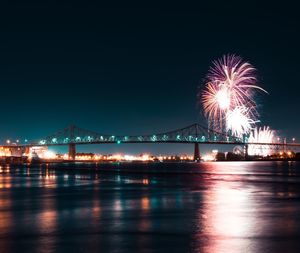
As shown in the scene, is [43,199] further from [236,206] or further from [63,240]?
[63,240]

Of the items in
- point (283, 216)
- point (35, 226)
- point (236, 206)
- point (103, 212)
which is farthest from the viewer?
point (236, 206)

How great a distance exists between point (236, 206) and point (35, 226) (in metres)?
8.89

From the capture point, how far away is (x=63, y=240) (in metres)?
12.7

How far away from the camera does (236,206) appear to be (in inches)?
810

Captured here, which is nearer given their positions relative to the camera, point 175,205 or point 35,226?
point 35,226

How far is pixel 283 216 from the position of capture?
17.2 m

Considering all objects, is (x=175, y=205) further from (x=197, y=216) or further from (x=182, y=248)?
(x=182, y=248)

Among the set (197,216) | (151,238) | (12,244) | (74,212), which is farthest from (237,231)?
(74,212)

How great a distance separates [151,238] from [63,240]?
2.27m

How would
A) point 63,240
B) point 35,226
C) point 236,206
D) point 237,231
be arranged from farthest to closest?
1. point 236,206
2. point 35,226
3. point 237,231
4. point 63,240

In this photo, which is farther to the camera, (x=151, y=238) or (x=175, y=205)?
(x=175, y=205)

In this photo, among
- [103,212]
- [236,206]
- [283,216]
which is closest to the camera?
[283,216]

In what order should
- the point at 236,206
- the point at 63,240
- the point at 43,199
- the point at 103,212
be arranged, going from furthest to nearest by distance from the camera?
the point at 43,199, the point at 236,206, the point at 103,212, the point at 63,240

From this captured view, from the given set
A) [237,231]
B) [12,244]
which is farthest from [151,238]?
[12,244]
